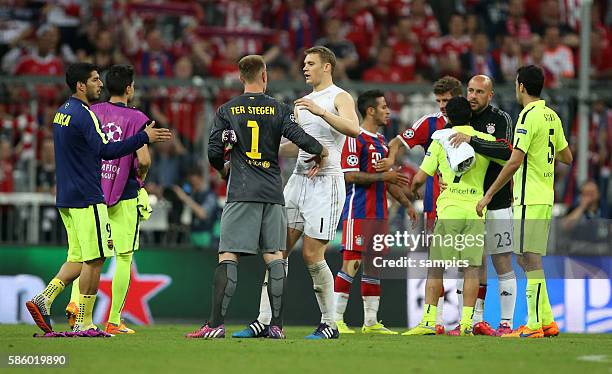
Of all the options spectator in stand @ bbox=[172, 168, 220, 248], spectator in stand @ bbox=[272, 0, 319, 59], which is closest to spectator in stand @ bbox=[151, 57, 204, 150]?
spectator in stand @ bbox=[172, 168, 220, 248]

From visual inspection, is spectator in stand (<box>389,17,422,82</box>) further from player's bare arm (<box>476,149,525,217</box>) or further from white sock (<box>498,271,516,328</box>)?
player's bare arm (<box>476,149,525,217</box>)

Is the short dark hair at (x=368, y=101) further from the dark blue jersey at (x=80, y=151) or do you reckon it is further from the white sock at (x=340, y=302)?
the dark blue jersey at (x=80, y=151)

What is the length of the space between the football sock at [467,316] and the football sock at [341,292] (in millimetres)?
1395

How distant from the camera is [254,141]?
10.4 m

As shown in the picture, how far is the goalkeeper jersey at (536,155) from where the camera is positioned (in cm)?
1130

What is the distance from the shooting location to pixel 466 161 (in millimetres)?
11594

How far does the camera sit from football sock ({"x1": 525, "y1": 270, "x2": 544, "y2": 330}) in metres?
11.4

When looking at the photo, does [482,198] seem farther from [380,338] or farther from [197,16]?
[197,16]

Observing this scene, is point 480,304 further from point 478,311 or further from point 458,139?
point 458,139

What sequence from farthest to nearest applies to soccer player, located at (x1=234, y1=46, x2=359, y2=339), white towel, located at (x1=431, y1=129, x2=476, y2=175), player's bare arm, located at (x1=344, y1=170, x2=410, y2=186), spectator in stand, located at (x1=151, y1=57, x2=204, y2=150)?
1. spectator in stand, located at (x1=151, y1=57, x2=204, y2=150)
2. player's bare arm, located at (x1=344, y1=170, x2=410, y2=186)
3. white towel, located at (x1=431, y1=129, x2=476, y2=175)
4. soccer player, located at (x1=234, y1=46, x2=359, y2=339)

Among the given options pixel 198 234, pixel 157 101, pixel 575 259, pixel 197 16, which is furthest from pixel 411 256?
pixel 197 16

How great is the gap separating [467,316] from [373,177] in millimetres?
1808

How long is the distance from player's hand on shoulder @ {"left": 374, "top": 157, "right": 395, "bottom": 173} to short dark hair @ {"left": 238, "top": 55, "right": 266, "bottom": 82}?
2504 mm

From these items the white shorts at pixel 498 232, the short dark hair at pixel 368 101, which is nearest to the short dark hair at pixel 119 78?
the short dark hair at pixel 368 101
